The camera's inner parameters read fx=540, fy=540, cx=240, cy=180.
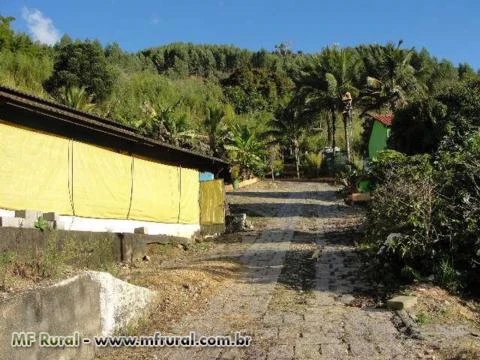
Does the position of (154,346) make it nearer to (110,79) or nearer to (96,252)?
(96,252)

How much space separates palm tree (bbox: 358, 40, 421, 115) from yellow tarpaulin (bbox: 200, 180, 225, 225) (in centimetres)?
2074

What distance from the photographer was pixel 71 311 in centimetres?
512

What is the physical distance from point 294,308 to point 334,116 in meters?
A: 32.7

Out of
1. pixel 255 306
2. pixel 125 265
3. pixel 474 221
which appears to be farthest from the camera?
pixel 125 265

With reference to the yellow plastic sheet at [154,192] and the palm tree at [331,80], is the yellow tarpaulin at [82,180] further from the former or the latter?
the palm tree at [331,80]

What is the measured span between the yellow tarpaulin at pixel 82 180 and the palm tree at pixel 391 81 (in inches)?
951

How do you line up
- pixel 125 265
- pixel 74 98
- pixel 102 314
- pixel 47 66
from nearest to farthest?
pixel 102 314, pixel 125 265, pixel 74 98, pixel 47 66

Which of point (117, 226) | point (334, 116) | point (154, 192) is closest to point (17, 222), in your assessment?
point (117, 226)

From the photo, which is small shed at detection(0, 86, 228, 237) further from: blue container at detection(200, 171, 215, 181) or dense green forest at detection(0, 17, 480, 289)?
dense green forest at detection(0, 17, 480, 289)

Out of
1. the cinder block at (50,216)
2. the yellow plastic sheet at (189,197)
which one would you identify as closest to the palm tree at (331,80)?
the yellow plastic sheet at (189,197)

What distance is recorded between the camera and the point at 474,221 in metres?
8.26

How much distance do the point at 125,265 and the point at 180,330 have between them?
449 centimetres

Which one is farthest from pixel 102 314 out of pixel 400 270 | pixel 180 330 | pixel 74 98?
pixel 74 98

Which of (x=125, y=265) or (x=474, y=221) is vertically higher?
(x=474, y=221)
